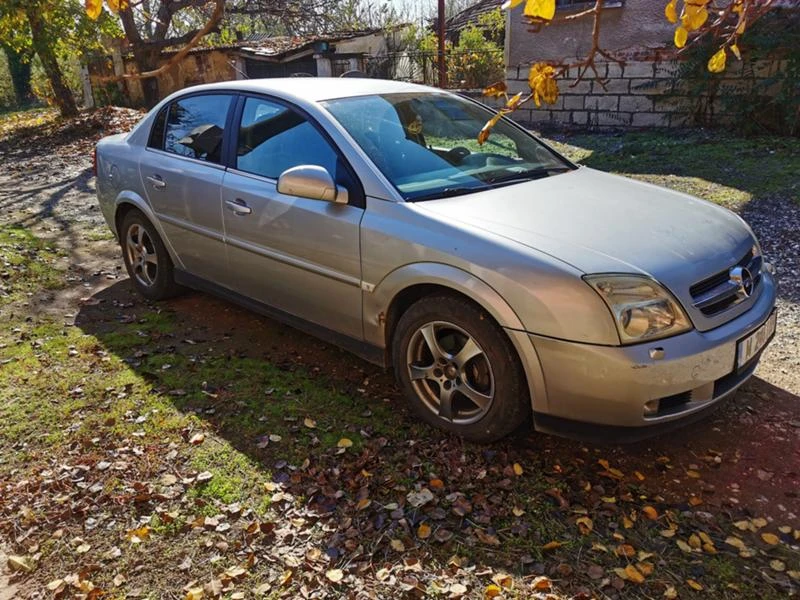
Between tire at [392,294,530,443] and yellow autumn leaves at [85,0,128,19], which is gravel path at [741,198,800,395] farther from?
yellow autumn leaves at [85,0,128,19]

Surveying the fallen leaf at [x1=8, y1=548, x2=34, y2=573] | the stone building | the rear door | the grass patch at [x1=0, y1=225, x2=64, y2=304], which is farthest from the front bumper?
the stone building

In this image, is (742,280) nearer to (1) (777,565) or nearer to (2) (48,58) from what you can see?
(1) (777,565)

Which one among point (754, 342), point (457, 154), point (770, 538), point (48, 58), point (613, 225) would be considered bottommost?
point (770, 538)

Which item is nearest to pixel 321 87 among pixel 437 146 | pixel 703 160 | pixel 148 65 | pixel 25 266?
pixel 437 146

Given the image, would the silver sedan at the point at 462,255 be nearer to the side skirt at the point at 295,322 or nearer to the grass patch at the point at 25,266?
the side skirt at the point at 295,322

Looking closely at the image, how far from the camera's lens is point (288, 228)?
387 centimetres

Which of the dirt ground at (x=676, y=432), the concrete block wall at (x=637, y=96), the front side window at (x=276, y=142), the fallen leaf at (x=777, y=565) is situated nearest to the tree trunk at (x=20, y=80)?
the concrete block wall at (x=637, y=96)

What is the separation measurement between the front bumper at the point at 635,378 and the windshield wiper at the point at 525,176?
1.17m

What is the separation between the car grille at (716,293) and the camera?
2.94 m

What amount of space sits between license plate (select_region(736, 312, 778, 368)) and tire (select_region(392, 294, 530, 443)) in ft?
3.27

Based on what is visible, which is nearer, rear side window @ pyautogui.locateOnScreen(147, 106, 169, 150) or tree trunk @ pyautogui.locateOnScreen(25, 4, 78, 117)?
rear side window @ pyautogui.locateOnScreen(147, 106, 169, 150)

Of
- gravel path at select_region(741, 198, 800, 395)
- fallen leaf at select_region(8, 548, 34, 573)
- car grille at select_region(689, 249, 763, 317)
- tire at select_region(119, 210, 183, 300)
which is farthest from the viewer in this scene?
tire at select_region(119, 210, 183, 300)

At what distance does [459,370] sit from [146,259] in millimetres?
3190

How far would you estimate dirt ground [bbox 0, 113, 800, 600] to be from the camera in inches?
119
